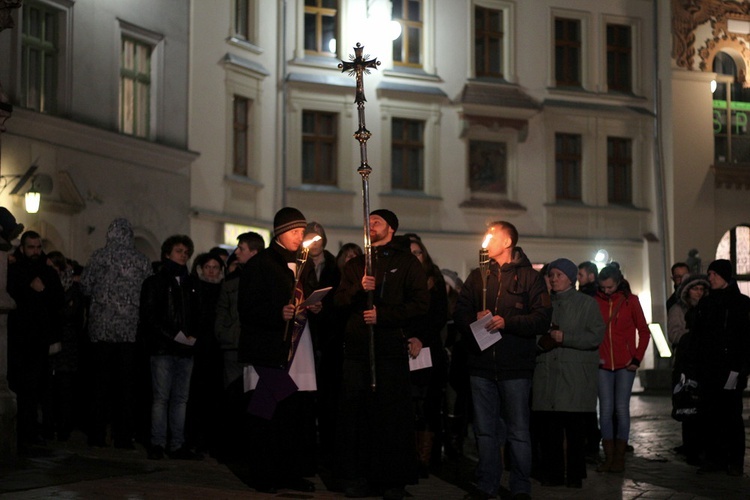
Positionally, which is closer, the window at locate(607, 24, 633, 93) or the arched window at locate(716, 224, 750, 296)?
the window at locate(607, 24, 633, 93)

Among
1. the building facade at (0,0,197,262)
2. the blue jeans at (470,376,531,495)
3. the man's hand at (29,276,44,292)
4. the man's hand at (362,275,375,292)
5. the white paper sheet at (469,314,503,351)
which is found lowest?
the blue jeans at (470,376,531,495)

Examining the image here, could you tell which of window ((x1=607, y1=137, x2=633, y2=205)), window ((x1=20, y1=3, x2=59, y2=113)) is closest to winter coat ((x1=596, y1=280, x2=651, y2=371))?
window ((x1=20, y1=3, x2=59, y2=113))

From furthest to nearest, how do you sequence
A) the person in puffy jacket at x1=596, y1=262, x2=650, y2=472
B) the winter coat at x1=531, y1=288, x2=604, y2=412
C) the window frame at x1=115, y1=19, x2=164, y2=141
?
1. the window frame at x1=115, y1=19, x2=164, y2=141
2. the person in puffy jacket at x1=596, y1=262, x2=650, y2=472
3. the winter coat at x1=531, y1=288, x2=604, y2=412

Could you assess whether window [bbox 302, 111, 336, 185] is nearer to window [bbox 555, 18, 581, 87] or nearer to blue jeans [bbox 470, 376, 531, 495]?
window [bbox 555, 18, 581, 87]

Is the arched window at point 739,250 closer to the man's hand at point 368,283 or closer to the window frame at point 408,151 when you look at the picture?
the window frame at point 408,151

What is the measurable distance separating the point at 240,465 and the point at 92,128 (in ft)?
44.1

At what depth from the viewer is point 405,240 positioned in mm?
10625

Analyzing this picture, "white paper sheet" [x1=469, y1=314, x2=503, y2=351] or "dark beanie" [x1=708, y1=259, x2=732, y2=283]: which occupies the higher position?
"dark beanie" [x1=708, y1=259, x2=732, y2=283]

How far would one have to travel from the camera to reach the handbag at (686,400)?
13078 mm

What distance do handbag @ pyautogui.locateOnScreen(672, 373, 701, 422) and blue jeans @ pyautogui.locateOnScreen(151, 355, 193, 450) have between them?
15.0 feet

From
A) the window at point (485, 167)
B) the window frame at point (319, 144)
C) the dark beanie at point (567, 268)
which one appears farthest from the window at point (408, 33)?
the dark beanie at point (567, 268)

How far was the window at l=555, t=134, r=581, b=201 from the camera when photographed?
3694 cm

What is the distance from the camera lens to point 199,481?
35.1 feet

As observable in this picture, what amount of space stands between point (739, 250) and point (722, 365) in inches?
1062
